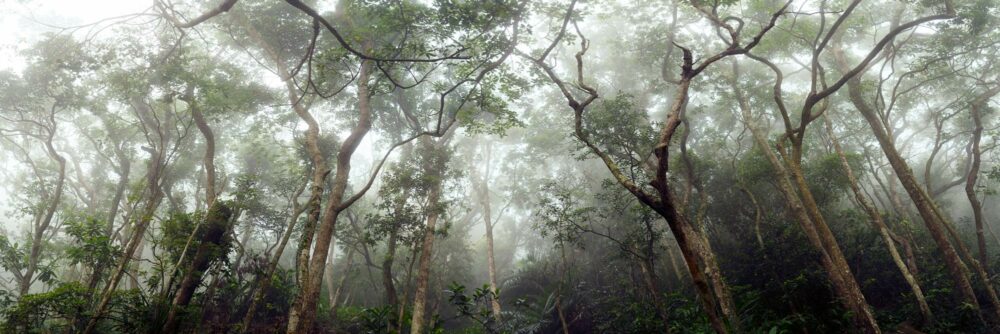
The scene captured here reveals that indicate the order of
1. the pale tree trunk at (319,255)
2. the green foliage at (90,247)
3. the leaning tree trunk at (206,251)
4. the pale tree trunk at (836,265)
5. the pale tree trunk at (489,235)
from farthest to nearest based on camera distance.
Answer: the pale tree trunk at (489,235) < the leaning tree trunk at (206,251) < the pale tree trunk at (319,255) < the green foliage at (90,247) < the pale tree trunk at (836,265)

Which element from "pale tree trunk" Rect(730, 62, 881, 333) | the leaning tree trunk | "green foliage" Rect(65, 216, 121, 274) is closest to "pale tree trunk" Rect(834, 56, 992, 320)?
"pale tree trunk" Rect(730, 62, 881, 333)

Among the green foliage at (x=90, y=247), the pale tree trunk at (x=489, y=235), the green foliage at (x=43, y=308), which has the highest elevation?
the pale tree trunk at (x=489, y=235)

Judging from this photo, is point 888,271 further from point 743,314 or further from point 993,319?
point 743,314

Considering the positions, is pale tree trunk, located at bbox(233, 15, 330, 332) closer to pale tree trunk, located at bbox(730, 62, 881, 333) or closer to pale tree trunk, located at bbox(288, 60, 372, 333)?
pale tree trunk, located at bbox(288, 60, 372, 333)

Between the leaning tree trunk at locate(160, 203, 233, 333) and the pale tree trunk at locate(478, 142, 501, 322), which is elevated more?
the pale tree trunk at locate(478, 142, 501, 322)

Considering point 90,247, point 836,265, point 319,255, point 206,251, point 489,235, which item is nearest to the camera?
point 90,247

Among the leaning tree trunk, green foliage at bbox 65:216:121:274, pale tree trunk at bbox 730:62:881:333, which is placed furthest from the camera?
the leaning tree trunk

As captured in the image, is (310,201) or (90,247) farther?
(310,201)

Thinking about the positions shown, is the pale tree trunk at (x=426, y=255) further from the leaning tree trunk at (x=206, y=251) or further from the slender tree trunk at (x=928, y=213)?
the slender tree trunk at (x=928, y=213)

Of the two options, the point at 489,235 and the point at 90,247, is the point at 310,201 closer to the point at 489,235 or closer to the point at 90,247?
the point at 90,247

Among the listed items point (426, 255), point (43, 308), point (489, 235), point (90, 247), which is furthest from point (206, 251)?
point (489, 235)

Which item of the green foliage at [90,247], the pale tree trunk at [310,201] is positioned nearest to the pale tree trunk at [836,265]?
the pale tree trunk at [310,201]

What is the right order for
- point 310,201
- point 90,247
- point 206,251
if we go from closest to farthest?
point 90,247 < point 206,251 < point 310,201

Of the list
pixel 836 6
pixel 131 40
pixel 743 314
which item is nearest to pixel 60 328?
pixel 131 40
